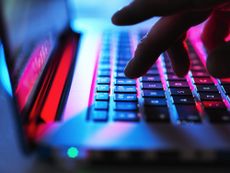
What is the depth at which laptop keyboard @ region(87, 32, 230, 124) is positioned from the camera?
0.40 m

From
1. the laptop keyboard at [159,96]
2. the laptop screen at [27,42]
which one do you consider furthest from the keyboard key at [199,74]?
the laptop screen at [27,42]

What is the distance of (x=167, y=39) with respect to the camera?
431 mm

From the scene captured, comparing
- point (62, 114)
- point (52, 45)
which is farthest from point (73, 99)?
point (52, 45)

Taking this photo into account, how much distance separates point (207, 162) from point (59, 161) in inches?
5.8

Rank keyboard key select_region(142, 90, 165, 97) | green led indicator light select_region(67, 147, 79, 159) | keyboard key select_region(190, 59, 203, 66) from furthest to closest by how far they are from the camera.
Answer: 1. keyboard key select_region(190, 59, 203, 66)
2. keyboard key select_region(142, 90, 165, 97)
3. green led indicator light select_region(67, 147, 79, 159)

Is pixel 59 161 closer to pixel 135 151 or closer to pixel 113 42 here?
pixel 135 151

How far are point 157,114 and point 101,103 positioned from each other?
0.07m

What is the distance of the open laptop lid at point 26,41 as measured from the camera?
1.19ft

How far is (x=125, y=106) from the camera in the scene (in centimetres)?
42

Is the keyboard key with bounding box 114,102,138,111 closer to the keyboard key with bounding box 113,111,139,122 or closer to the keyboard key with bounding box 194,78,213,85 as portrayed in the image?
the keyboard key with bounding box 113,111,139,122

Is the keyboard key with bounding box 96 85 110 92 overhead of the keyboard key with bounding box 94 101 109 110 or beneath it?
overhead

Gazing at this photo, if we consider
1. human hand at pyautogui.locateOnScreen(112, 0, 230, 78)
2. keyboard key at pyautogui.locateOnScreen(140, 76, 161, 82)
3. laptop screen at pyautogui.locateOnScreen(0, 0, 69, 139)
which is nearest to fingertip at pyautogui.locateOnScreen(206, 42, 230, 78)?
human hand at pyautogui.locateOnScreen(112, 0, 230, 78)

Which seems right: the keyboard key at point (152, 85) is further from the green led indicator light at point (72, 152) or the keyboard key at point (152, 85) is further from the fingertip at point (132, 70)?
the green led indicator light at point (72, 152)

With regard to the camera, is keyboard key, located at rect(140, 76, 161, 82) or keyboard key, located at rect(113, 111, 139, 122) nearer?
keyboard key, located at rect(113, 111, 139, 122)
